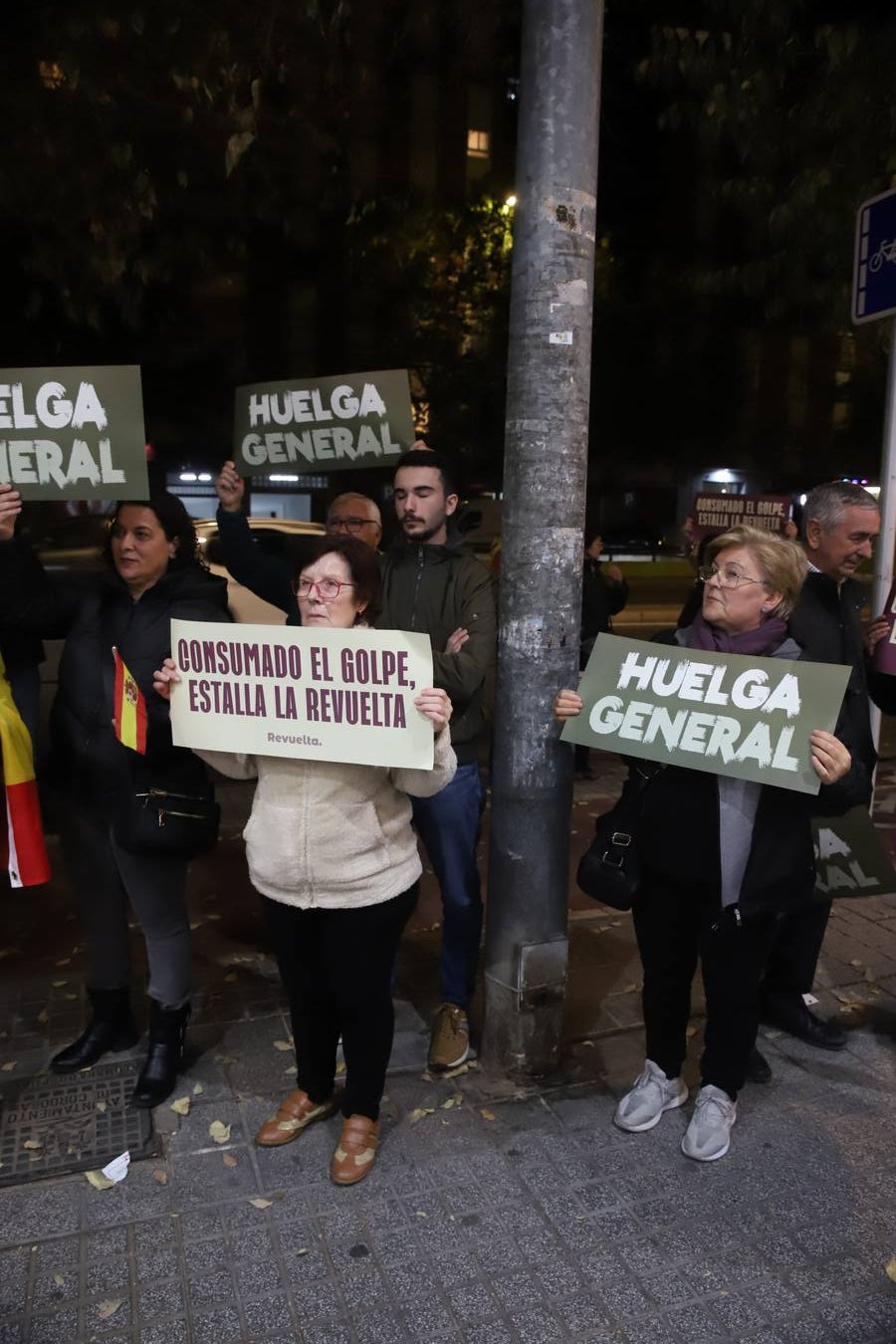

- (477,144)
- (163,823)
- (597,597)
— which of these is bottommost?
(163,823)

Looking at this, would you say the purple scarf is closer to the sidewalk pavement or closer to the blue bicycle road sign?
the sidewalk pavement

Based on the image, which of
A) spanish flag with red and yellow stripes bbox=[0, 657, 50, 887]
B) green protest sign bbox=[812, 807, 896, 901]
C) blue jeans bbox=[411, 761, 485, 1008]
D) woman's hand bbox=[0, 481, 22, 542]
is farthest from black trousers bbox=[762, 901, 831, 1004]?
woman's hand bbox=[0, 481, 22, 542]

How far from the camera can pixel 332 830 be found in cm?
298

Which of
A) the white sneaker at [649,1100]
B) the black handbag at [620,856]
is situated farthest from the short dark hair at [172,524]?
the white sneaker at [649,1100]

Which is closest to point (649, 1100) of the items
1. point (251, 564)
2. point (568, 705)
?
point (568, 705)

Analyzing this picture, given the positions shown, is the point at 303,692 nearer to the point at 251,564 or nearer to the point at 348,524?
the point at 251,564

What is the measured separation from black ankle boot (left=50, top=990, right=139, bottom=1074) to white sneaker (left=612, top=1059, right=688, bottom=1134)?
1.81 meters

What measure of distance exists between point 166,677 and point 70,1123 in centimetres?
154

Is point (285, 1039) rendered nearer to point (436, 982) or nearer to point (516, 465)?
point (436, 982)

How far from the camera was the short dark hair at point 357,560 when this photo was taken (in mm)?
3006

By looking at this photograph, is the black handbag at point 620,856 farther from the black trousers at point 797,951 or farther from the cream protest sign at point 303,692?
the black trousers at point 797,951

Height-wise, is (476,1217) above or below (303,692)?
below

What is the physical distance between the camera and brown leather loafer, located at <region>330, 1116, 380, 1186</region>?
3.11 meters

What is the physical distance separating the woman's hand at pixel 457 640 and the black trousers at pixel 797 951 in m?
1.75
